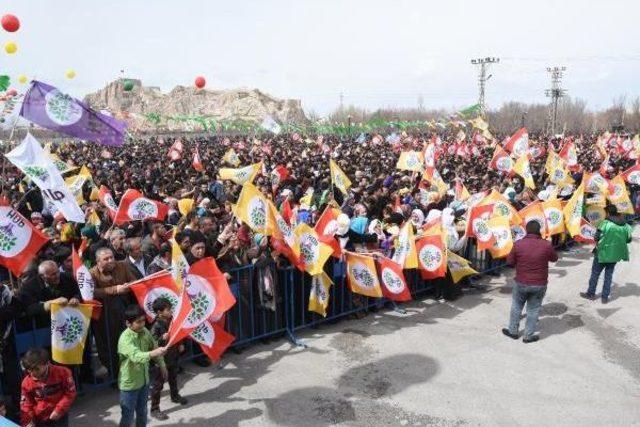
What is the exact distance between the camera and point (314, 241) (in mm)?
6488

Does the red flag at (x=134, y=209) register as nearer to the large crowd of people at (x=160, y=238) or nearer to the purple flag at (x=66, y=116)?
A: the large crowd of people at (x=160, y=238)

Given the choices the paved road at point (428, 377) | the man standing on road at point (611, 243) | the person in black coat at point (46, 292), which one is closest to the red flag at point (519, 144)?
the man standing on road at point (611, 243)

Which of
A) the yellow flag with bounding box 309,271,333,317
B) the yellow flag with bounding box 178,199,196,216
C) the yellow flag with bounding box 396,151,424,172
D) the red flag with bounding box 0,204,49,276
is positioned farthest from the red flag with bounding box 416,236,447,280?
the yellow flag with bounding box 396,151,424,172

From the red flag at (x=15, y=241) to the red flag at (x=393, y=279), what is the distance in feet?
13.6

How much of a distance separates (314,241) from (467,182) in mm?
8830

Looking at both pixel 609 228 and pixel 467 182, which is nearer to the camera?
pixel 609 228

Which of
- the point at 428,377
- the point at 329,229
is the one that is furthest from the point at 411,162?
the point at 428,377

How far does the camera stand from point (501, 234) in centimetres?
831

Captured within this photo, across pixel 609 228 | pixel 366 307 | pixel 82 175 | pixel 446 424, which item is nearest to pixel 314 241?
pixel 366 307

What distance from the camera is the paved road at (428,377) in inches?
197

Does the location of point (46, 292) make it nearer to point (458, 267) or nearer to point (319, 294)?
point (319, 294)

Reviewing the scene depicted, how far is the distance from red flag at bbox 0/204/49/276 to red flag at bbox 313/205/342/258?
10.6ft

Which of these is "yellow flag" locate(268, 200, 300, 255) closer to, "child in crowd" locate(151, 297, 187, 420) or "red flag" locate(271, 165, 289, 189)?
"child in crowd" locate(151, 297, 187, 420)

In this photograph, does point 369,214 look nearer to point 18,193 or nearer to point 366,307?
point 366,307
